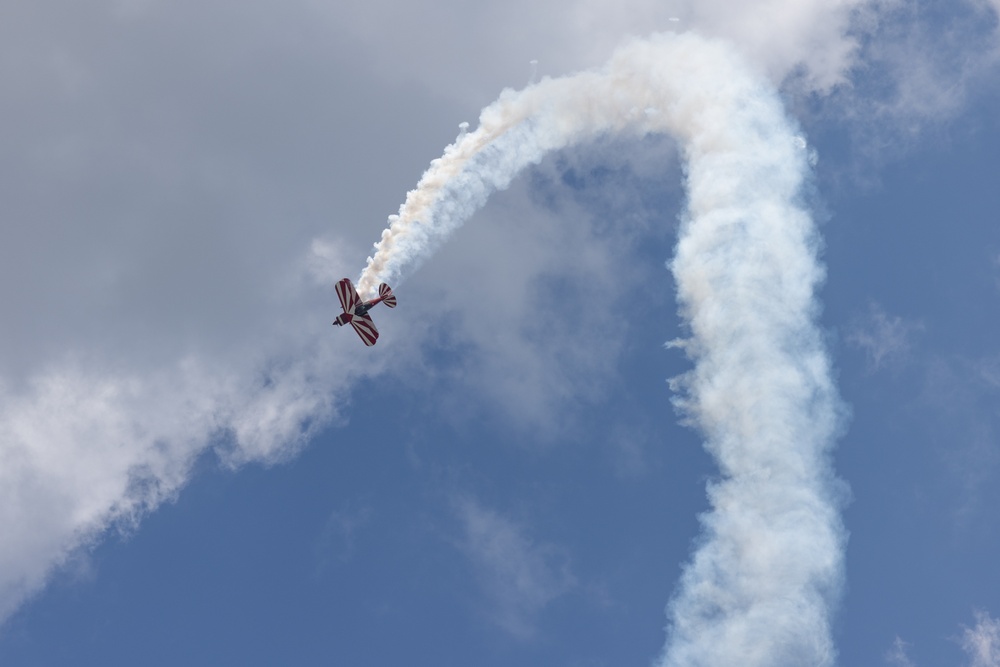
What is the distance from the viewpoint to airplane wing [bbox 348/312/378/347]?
303 ft

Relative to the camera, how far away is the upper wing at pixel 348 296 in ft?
302

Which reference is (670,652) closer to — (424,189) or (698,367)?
(698,367)

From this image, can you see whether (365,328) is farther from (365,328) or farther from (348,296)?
(348,296)

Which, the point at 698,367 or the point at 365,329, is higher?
the point at 698,367

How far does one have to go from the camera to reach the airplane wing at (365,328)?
9244 cm

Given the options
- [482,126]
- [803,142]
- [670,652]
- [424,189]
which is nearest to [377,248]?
[424,189]

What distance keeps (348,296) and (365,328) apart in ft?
9.29

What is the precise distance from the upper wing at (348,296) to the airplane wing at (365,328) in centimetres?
58

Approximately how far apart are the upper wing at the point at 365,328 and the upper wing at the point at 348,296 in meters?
0.89

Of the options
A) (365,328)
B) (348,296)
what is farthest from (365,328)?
(348,296)

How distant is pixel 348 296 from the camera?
92.2 m

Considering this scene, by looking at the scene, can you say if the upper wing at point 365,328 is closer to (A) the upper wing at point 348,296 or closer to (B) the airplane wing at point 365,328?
(B) the airplane wing at point 365,328

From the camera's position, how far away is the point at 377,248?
3558 inches

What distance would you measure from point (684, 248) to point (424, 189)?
820 inches
